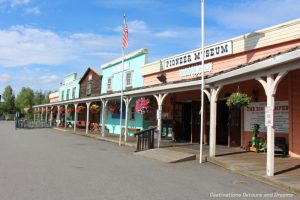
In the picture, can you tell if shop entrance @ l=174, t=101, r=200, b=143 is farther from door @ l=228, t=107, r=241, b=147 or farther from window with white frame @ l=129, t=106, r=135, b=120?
window with white frame @ l=129, t=106, r=135, b=120

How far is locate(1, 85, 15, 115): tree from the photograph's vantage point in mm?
95188

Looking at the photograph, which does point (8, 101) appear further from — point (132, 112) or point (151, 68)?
point (151, 68)

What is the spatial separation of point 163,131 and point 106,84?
10.1 m

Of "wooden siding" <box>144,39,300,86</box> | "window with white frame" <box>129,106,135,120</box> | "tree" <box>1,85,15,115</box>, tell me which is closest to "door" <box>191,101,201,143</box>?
"wooden siding" <box>144,39,300,86</box>

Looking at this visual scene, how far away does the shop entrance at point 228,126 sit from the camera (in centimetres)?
1527

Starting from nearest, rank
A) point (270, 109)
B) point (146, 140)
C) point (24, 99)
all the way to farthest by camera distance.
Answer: point (270, 109)
point (146, 140)
point (24, 99)

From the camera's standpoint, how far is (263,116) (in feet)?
45.6

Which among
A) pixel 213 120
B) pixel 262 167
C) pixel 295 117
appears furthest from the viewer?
pixel 213 120

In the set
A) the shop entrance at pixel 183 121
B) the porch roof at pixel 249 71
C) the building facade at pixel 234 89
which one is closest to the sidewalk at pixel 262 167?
the building facade at pixel 234 89

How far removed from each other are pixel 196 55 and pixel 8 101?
8695 cm

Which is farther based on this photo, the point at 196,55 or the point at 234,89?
the point at 196,55

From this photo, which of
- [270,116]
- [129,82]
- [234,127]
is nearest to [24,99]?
[129,82]

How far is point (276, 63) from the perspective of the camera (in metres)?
8.57

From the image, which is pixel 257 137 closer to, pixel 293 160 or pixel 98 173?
pixel 293 160
